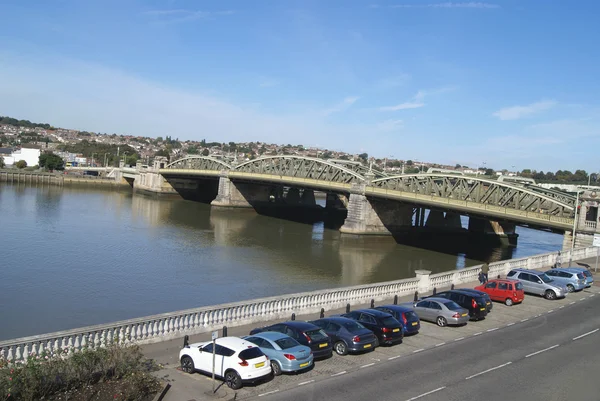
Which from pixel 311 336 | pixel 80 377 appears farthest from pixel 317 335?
pixel 80 377

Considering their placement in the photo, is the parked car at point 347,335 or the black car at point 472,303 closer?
the parked car at point 347,335

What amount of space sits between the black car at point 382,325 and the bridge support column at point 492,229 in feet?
199

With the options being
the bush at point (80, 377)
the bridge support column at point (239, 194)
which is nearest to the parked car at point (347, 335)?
the bush at point (80, 377)

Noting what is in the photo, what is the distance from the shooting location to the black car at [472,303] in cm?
2191

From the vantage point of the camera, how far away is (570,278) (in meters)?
29.7

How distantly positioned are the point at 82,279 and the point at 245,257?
16.7 metres

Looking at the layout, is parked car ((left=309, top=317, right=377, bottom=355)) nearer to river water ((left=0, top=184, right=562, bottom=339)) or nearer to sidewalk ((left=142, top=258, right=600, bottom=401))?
sidewalk ((left=142, top=258, right=600, bottom=401))

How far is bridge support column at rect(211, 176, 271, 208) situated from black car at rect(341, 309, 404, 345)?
80.4 m

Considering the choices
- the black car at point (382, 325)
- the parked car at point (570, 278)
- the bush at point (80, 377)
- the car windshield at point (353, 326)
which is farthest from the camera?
the parked car at point (570, 278)

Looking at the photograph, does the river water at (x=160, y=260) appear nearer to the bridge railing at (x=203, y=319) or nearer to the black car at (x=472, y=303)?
the bridge railing at (x=203, y=319)

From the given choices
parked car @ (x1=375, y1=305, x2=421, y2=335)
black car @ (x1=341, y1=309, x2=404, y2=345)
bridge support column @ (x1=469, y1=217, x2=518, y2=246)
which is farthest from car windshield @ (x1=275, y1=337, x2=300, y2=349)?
bridge support column @ (x1=469, y1=217, x2=518, y2=246)

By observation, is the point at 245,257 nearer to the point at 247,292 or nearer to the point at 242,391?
the point at 247,292

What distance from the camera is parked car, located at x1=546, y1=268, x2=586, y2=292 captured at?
1159 inches

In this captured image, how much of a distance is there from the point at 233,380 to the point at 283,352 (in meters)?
1.64
